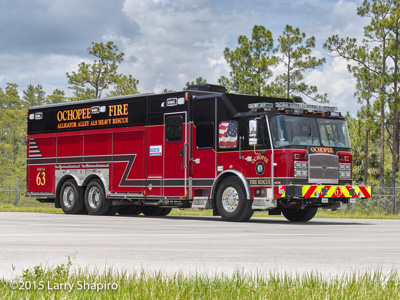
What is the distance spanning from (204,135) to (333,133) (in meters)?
3.65

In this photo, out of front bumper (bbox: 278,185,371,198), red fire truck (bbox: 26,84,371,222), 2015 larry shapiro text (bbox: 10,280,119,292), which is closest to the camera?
2015 larry shapiro text (bbox: 10,280,119,292)

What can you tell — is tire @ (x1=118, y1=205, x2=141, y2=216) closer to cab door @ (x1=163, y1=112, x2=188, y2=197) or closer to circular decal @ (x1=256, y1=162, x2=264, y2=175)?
cab door @ (x1=163, y1=112, x2=188, y2=197)

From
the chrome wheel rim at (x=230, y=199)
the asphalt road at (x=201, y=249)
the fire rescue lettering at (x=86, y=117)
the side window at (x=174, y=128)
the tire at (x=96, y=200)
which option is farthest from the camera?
the tire at (x=96, y=200)

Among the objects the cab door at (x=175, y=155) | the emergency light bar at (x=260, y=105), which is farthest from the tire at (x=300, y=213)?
the emergency light bar at (x=260, y=105)

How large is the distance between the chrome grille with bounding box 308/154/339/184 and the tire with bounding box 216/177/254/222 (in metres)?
1.86

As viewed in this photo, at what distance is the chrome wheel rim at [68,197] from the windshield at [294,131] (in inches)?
348

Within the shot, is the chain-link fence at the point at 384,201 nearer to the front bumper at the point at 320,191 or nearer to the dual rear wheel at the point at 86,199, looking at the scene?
the front bumper at the point at 320,191

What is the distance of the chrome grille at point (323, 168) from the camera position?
67.7 feet

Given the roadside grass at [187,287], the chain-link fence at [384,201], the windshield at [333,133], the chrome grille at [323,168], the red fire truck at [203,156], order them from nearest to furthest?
the roadside grass at [187,287], the red fire truck at [203,156], the chrome grille at [323,168], the windshield at [333,133], the chain-link fence at [384,201]

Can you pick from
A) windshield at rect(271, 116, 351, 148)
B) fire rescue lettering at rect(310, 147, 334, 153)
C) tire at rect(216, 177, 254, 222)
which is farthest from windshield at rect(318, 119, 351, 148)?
tire at rect(216, 177, 254, 222)

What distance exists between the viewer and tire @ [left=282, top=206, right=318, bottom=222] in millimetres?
23141

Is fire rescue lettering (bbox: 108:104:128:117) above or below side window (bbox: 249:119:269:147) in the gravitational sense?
above

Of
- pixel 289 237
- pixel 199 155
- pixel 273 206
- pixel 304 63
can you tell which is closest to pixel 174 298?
pixel 289 237

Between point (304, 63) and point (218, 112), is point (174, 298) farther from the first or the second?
point (304, 63)
